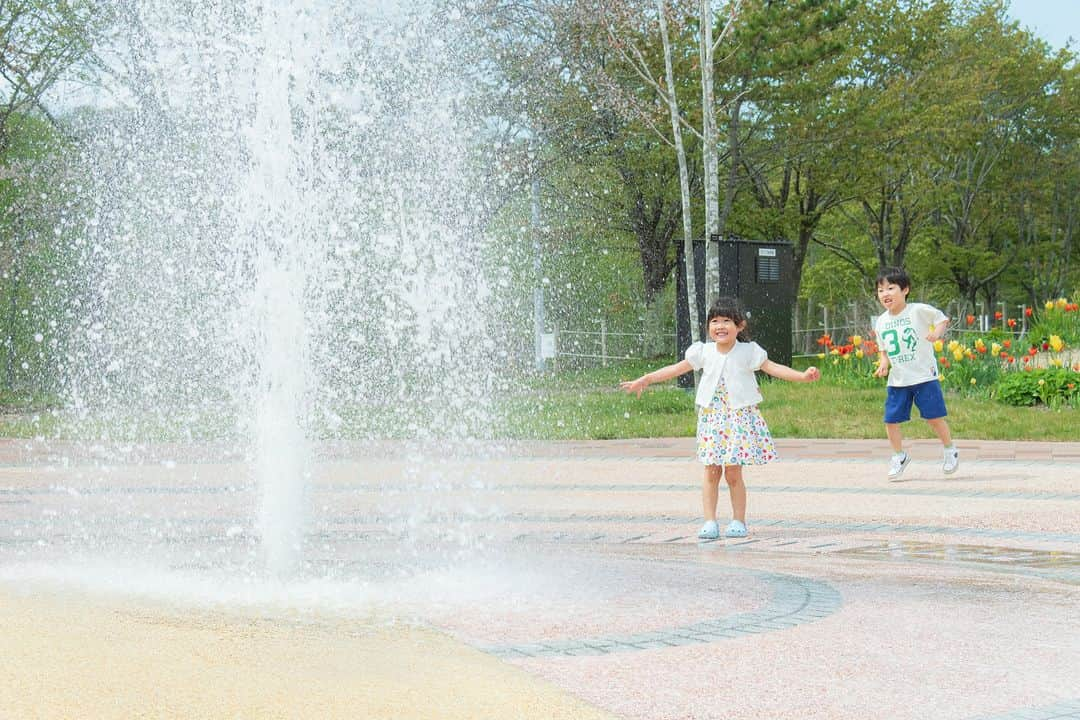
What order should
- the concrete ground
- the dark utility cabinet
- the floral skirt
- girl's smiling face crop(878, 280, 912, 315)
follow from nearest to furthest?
the concrete ground
the floral skirt
girl's smiling face crop(878, 280, 912, 315)
the dark utility cabinet

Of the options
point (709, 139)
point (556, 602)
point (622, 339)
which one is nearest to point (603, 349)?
point (622, 339)

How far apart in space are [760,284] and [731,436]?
1309 cm

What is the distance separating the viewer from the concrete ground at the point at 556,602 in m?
4.03

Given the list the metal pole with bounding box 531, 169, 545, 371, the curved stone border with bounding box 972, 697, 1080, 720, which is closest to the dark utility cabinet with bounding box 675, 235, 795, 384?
the metal pole with bounding box 531, 169, 545, 371

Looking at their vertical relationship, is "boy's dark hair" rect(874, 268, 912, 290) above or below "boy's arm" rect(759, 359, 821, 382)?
above

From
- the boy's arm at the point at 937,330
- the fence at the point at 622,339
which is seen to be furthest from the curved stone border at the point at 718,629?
the fence at the point at 622,339

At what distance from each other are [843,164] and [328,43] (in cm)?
2420

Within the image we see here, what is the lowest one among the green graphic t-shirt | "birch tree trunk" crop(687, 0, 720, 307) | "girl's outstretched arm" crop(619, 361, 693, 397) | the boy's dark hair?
"girl's outstretched arm" crop(619, 361, 693, 397)

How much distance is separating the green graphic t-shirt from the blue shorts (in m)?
0.07

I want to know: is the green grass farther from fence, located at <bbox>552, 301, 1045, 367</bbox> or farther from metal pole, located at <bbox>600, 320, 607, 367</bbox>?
metal pole, located at <bbox>600, 320, 607, 367</bbox>

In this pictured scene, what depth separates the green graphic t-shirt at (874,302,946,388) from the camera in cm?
1017

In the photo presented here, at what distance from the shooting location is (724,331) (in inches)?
298

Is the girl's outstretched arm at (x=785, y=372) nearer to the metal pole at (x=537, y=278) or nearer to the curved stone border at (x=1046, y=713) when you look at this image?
the curved stone border at (x=1046, y=713)

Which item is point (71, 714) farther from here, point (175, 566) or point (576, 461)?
point (576, 461)
